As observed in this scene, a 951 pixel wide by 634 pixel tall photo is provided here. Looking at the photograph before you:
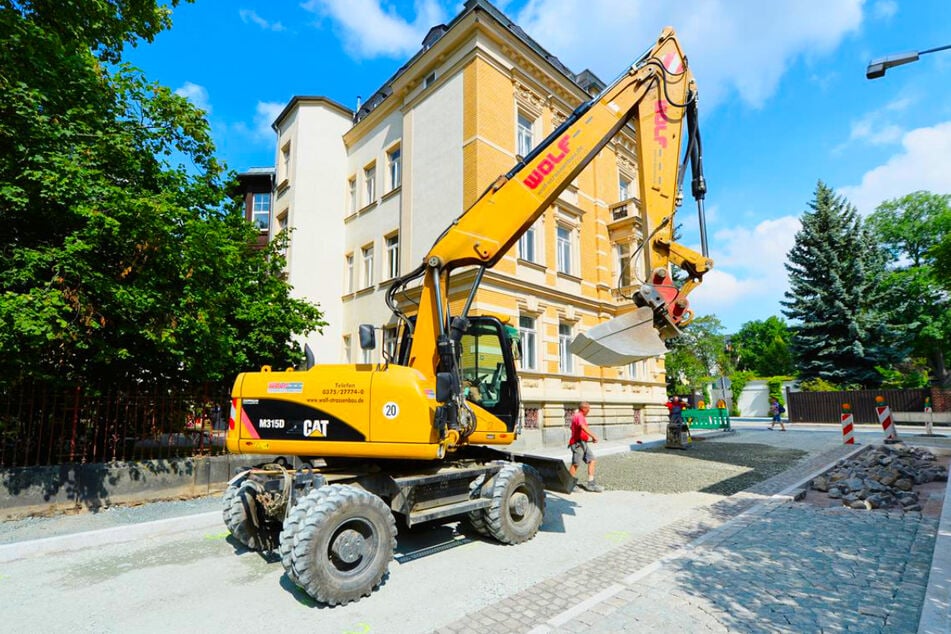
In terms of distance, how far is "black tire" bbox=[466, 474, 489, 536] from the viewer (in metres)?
5.84

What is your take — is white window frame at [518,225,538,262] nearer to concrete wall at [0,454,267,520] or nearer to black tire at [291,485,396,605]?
concrete wall at [0,454,267,520]

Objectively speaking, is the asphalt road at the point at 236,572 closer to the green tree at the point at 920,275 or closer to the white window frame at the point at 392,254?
the white window frame at the point at 392,254

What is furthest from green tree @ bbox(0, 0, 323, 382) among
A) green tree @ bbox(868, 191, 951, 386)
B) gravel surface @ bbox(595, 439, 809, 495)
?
green tree @ bbox(868, 191, 951, 386)

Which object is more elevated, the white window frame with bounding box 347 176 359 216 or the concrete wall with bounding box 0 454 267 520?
the white window frame with bounding box 347 176 359 216

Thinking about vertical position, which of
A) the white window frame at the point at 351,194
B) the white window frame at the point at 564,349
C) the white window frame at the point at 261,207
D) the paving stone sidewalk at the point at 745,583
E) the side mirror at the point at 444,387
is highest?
the white window frame at the point at 261,207

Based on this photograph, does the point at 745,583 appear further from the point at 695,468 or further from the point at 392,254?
the point at 392,254

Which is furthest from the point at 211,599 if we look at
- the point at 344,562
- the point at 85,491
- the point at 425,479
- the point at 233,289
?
the point at 233,289

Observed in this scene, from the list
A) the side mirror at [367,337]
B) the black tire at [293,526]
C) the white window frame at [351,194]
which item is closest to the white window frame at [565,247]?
the white window frame at [351,194]

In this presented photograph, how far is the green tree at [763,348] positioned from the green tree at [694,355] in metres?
23.7

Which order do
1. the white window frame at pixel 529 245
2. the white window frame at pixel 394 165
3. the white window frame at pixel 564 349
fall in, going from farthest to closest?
the white window frame at pixel 394 165
the white window frame at pixel 564 349
the white window frame at pixel 529 245

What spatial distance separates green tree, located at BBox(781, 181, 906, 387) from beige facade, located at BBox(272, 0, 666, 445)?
46.4ft

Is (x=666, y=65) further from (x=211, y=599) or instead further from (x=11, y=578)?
(x=11, y=578)

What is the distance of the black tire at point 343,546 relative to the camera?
421 cm

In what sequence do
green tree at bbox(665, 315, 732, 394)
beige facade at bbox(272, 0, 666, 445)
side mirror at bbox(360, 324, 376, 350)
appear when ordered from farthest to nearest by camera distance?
1. green tree at bbox(665, 315, 732, 394)
2. beige facade at bbox(272, 0, 666, 445)
3. side mirror at bbox(360, 324, 376, 350)
